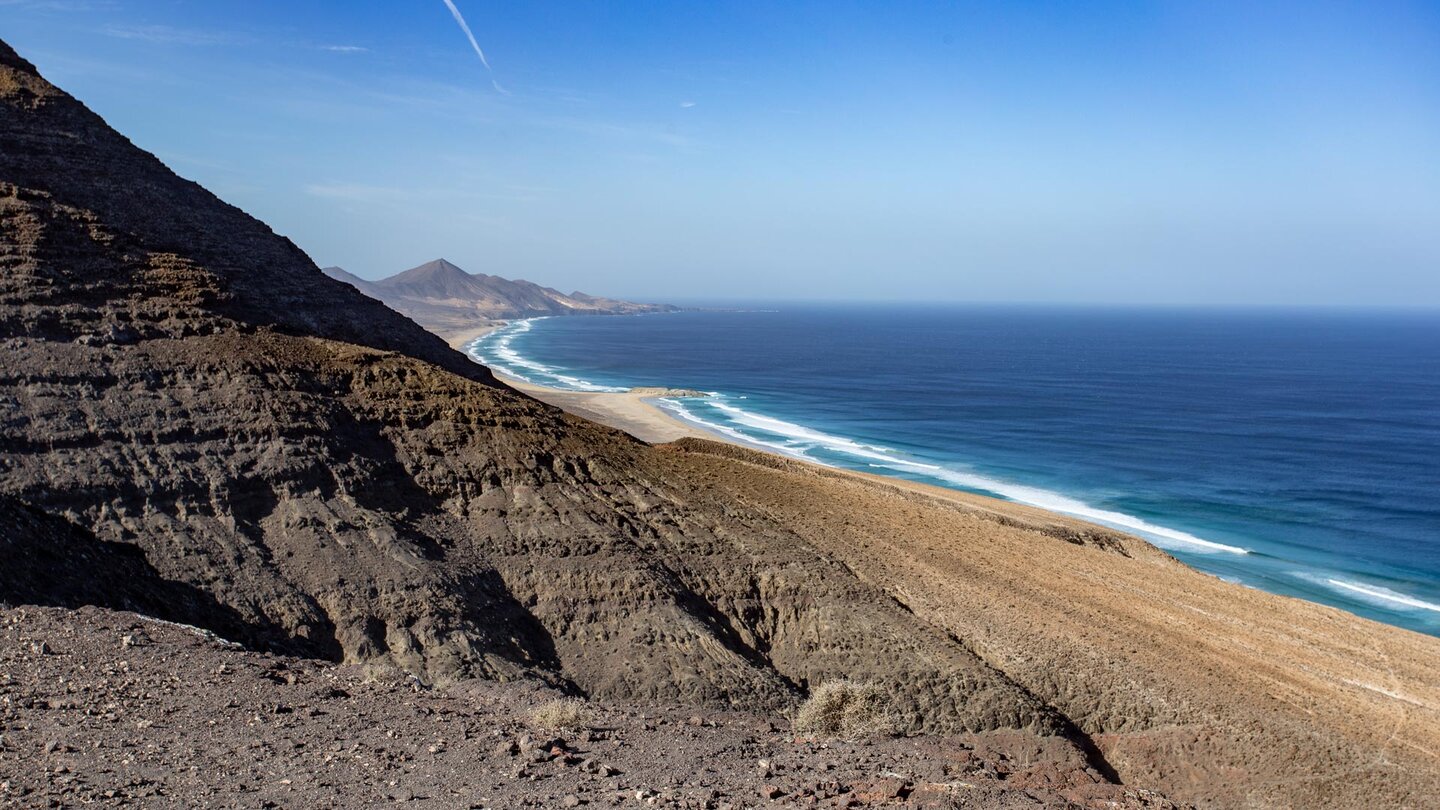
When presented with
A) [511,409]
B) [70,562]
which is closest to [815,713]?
[511,409]

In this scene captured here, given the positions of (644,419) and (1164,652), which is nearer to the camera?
(1164,652)

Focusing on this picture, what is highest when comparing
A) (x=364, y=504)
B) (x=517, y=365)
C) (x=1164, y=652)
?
(x=364, y=504)

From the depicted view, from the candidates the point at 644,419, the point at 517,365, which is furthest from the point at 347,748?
the point at 517,365

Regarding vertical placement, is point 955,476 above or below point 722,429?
below

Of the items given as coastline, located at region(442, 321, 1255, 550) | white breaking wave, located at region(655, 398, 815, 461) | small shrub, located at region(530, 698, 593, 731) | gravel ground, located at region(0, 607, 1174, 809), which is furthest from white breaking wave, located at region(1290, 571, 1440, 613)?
small shrub, located at region(530, 698, 593, 731)

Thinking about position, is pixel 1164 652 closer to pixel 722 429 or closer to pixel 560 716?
pixel 560 716

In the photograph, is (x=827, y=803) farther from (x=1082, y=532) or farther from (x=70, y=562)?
(x=1082, y=532)

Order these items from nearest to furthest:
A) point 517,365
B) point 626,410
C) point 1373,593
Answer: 1. point 1373,593
2. point 626,410
3. point 517,365
